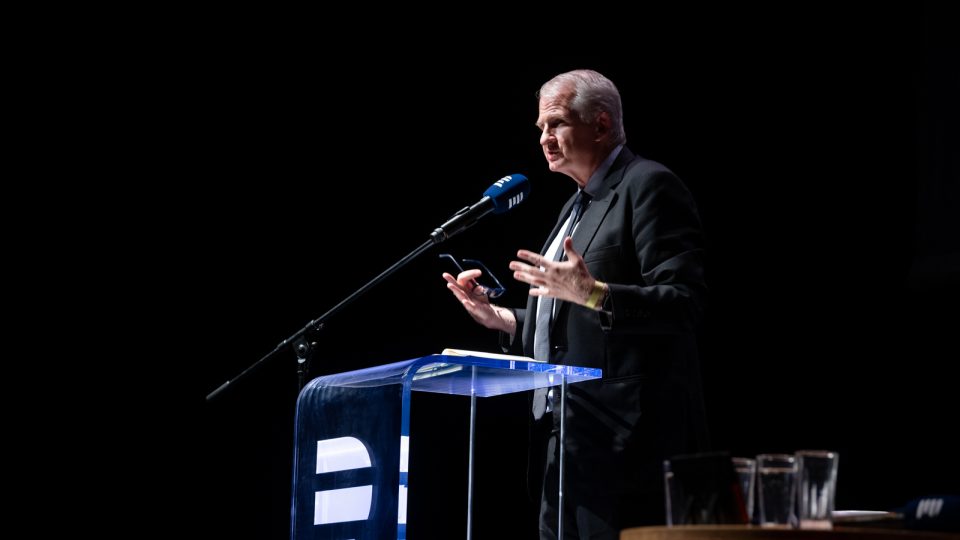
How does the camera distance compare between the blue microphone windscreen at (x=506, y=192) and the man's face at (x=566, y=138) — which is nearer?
the blue microphone windscreen at (x=506, y=192)

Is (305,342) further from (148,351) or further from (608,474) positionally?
(148,351)

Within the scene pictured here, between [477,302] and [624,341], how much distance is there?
0.53 meters

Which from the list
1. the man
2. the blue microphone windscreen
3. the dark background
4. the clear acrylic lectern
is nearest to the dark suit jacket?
the man

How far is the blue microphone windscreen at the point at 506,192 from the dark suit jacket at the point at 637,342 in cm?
22

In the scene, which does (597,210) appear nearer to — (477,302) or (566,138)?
(566,138)

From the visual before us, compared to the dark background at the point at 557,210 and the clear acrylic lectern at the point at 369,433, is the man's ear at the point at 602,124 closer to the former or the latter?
the clear acrylic lectern at the point at 369,433

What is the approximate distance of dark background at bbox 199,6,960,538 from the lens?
317 cm

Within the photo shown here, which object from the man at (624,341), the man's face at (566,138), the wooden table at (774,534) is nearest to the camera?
the wooden table at (774,534)

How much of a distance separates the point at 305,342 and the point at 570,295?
2.60ft

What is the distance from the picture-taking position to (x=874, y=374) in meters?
3.20

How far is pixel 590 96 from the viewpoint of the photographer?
2779mm

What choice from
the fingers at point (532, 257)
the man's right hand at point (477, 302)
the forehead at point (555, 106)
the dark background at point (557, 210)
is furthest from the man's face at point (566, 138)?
the dark background at point (557, 210)

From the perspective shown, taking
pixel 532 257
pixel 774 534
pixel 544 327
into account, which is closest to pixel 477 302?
pixel 544 327

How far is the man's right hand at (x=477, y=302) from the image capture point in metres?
2.77
